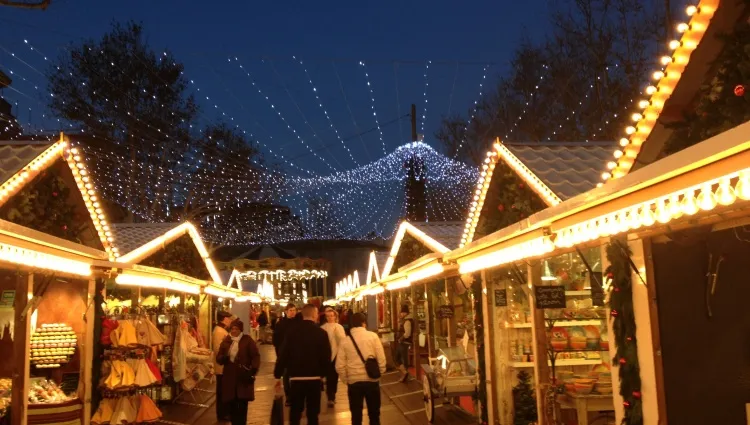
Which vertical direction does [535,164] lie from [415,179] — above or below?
below

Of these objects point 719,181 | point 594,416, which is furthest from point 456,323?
point 719,181

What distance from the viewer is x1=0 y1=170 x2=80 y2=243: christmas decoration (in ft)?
27.6

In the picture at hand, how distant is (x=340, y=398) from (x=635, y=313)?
33.8 ft

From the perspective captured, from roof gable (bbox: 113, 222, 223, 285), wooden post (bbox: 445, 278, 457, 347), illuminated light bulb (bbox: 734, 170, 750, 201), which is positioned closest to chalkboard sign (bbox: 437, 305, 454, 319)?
wooden post (bbox: 445, 278, 457, 347)

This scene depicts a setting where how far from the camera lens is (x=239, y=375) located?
10.1 m

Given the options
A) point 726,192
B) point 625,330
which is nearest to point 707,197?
point 726,192

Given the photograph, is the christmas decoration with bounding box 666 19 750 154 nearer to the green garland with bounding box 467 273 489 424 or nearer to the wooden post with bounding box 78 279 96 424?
the green garland with bounding box 467 273 489 424

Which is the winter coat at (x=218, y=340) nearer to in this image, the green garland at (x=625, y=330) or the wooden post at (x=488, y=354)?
the wooden post at (x=488, y=354)

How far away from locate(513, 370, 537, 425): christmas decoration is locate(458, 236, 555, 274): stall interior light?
1.71 metres

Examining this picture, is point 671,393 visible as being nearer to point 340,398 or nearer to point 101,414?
point 101,414

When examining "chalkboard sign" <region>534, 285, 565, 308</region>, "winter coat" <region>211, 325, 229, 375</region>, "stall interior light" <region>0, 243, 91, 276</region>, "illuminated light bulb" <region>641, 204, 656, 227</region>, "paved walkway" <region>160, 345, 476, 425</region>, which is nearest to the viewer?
"illuminated light bulb" <region>641, 204, 656, 227</region>

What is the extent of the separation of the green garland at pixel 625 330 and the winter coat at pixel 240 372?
5372 millimetres

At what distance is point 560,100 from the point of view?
24.7 m

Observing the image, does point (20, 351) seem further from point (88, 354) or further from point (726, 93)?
point (726, 93)
